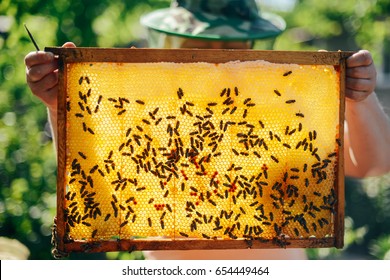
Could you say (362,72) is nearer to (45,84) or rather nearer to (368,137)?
(368,137)

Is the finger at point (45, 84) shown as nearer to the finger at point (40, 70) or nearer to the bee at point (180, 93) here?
the finger at point (40, 70)

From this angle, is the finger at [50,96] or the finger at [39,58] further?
the finger at [50,96]

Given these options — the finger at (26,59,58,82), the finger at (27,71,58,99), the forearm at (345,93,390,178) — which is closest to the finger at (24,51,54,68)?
the finger at (26,59,58,82)

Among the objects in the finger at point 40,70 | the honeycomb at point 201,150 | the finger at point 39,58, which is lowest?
the honeycomb at point 201,150

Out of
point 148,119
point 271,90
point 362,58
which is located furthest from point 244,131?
point 362,58

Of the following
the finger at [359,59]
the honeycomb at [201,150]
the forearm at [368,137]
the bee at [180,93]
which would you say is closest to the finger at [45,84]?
the honeycomb at [201,150]

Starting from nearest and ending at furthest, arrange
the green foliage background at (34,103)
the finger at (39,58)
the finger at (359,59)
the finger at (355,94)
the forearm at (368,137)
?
the finger at (39,58), the finger at (359,59), the finger at (355,94), the forearm at (368,137), the green foliage background at (34,103)

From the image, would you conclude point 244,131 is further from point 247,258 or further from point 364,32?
point 364,32
